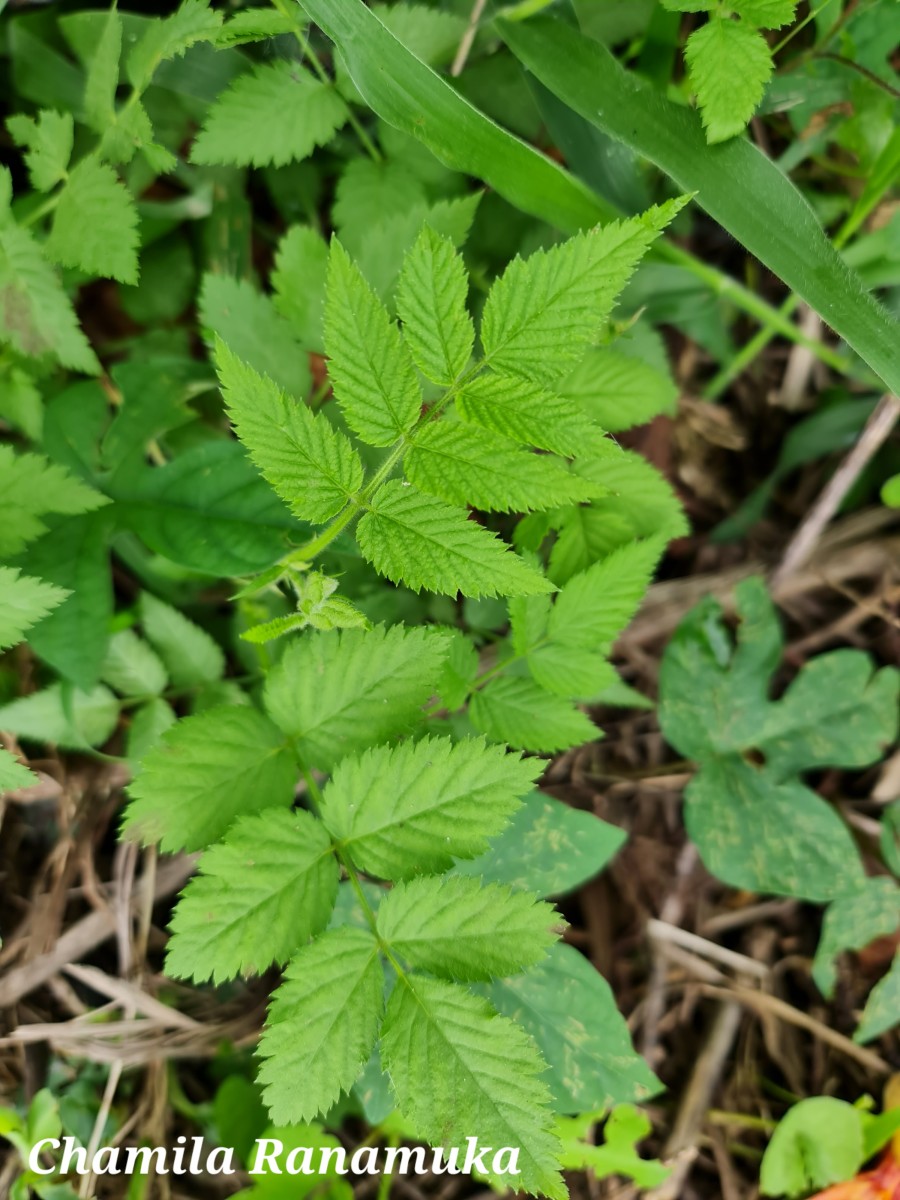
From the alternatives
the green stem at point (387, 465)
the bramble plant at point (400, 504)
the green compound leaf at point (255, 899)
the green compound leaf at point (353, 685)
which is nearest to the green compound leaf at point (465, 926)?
the bramble plant at point (400, 504)

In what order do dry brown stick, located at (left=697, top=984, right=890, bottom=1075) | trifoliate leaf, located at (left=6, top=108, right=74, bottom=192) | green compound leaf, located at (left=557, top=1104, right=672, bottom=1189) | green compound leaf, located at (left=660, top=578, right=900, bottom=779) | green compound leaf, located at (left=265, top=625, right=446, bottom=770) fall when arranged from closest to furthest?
green compound leaf, located at (left=265, top=625, right=446, bottom=770) → trifoliate leaf, located at (left=6, top=108, right=74, bottom=192) → green compound leaf, located at (left=557, top=1104, right=672, bottom=1189) → green compound leaf, located at (left=660, top=578, right=900, bottom=779) → dry brown stick, located at (left=697, top=984, right=890, bottom=1075)

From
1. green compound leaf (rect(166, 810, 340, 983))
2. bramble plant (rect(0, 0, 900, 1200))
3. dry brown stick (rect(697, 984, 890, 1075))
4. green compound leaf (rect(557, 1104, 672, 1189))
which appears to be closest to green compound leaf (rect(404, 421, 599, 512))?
bramble plant (rect(0, 0, 900, 1200))

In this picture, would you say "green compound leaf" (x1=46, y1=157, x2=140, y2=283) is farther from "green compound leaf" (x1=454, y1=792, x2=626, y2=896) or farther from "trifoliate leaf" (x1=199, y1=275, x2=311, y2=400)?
"green compound leaf" (x1=454, y1=792, x2=626, y2=896)

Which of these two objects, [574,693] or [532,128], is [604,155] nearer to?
[532,128]

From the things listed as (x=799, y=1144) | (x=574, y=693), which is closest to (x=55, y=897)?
(x=574, y=693)

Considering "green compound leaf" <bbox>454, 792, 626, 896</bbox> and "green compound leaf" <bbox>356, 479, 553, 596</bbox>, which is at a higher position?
"green compound leaf" <bbox>356, 479, 553, 596</bbox>

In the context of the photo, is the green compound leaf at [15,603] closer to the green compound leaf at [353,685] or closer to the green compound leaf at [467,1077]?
the green compound leaf at [353,685]
